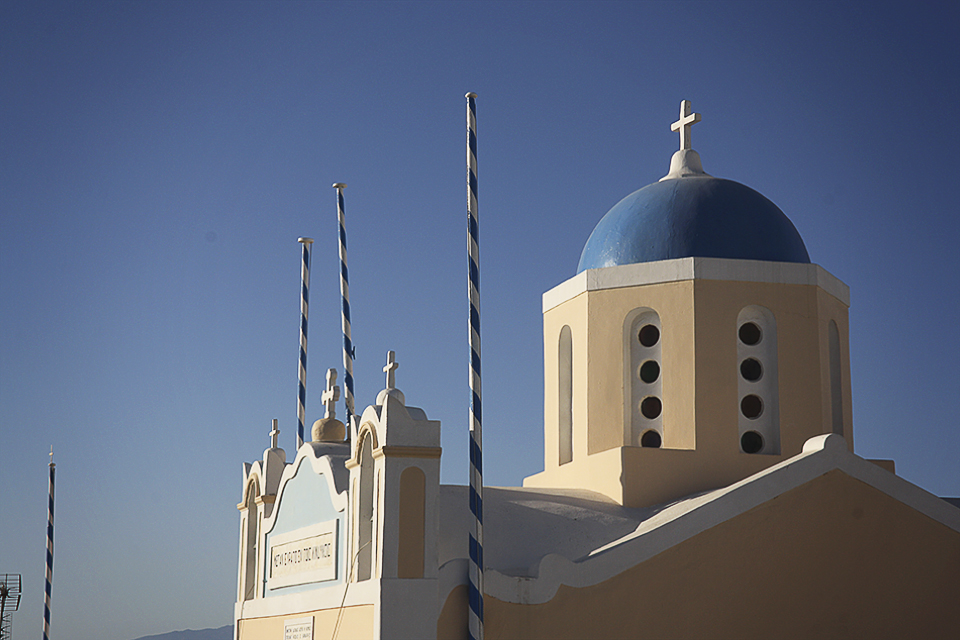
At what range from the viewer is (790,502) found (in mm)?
12109

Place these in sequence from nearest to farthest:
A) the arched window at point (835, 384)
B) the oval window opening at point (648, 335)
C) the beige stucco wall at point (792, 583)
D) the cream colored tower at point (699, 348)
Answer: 1. the beige stucco wall at point (792, 583)
2. the cream colored tower at point (699, 348)
3. the oval window opening at point (648, 335)
4. the arched window at point (835, 384)

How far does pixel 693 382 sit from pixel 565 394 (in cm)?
207

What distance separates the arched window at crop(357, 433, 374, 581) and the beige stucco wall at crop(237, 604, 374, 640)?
40 centimetres

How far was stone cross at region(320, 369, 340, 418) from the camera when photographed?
13727mm

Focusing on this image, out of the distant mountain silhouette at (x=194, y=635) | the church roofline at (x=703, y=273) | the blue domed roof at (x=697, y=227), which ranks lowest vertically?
the distant mountain silhouette at (x=194, y=635)

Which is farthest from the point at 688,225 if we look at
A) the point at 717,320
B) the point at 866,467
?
the point at 866,467

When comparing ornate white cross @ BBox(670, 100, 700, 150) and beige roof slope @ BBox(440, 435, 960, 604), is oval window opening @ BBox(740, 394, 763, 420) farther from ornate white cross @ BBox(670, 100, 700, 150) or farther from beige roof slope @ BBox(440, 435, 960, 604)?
ornate white cross @ BBox(670, 100, 700, 150)

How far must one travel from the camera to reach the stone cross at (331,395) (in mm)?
13727

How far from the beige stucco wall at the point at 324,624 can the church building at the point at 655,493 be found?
0.04 m

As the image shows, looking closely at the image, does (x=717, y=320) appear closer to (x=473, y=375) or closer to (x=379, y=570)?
(x=473, y=375)

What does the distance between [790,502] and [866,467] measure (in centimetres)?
99

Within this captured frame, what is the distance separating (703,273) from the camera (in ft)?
48.1

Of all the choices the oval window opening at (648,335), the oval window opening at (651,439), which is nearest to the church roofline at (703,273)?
the oval window opening at (648,335)

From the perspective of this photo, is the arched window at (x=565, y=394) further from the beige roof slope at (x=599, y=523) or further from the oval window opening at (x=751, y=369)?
the oval window opening at (x=751, y=369)
